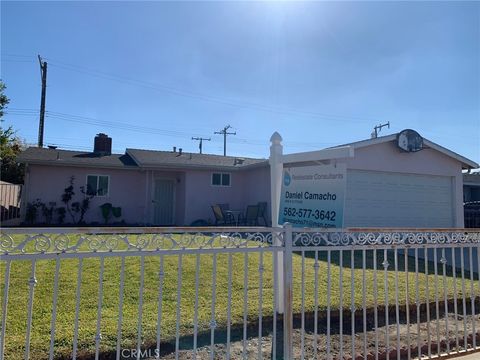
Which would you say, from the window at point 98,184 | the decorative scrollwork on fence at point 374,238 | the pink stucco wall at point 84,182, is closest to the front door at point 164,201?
the pink stucco wall at point 84,182

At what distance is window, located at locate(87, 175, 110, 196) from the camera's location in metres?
14.8

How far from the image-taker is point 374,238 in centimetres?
324

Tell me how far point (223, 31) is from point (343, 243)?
6.18 metres

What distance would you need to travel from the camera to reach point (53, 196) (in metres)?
14.3

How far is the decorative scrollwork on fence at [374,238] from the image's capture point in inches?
121

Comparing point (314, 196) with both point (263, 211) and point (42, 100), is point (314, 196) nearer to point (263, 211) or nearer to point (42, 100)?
point (263, 211)

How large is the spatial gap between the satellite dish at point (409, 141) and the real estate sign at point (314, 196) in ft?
28.9

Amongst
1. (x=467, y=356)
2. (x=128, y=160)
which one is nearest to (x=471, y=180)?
(x=128, y=160)

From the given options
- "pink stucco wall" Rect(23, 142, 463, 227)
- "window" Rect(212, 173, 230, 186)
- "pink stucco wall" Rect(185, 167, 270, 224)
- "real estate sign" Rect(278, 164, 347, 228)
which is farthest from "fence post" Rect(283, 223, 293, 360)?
"window" Rect(212, 173, 230, 186)

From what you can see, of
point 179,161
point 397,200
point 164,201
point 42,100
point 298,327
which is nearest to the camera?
point 298,327

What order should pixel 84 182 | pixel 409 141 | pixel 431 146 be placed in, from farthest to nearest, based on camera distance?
pixel 84 182 → pixel 431 146 → pixel 409 141

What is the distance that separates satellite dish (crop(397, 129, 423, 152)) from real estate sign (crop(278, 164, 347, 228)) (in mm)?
8819

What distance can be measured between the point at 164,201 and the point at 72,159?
4.32 meters

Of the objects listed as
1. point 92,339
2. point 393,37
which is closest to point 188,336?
point 92,339
